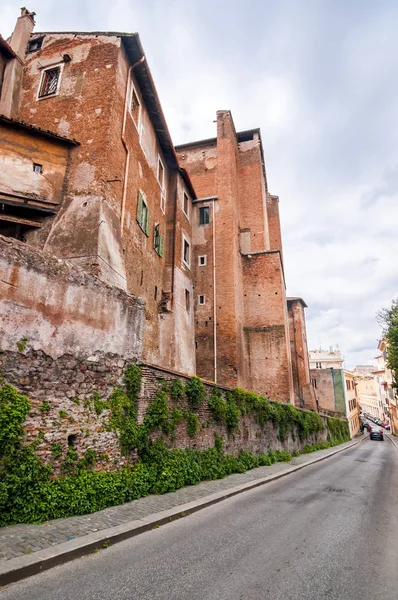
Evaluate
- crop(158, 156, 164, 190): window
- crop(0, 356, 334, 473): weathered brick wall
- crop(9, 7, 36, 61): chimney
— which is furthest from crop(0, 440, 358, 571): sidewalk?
crop(9, 7, 36, 61): chimney

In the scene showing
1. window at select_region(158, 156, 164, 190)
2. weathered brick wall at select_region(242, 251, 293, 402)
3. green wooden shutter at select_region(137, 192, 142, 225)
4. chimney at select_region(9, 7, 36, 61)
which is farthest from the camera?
weathered brick wall at select_region(242, 251, 293, 402)

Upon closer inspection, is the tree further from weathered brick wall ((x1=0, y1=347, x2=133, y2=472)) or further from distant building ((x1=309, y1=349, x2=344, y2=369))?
distant building ((x1=309, y1=349, x2=344, y2=369))

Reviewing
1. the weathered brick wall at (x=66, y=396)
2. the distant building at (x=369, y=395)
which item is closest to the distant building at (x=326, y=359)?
the distant building at (x=369, y=395)

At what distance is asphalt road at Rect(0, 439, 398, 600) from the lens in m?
3.87

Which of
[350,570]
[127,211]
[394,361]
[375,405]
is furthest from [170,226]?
[375,405]

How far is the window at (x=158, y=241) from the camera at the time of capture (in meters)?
16.8

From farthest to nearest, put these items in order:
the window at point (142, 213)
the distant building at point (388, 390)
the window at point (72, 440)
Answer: the distant building at point (388, 390) → the window at point (142, 213) → the window at point (72, 440)

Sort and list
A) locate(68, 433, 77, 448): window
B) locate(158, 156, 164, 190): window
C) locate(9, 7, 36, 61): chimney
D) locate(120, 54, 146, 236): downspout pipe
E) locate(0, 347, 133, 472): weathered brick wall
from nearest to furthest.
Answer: locate(0, 347, 133, 472): weathered brick wall < locate(68, 433, 77, 448): window < locate(120, 54, 146, 236): downspout pipe < locate(9, 7, 36, 61): chimney < locate(158, 156, 164, 190): window

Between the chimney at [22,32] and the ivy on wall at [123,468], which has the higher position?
the chimney at [22,32]

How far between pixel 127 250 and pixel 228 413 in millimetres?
7324

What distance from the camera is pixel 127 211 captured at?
1344cm

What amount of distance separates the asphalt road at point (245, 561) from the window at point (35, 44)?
18.9 meters

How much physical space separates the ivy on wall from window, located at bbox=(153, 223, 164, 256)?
794cm

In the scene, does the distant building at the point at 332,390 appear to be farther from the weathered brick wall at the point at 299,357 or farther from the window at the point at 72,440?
the window at the point at 72,440
